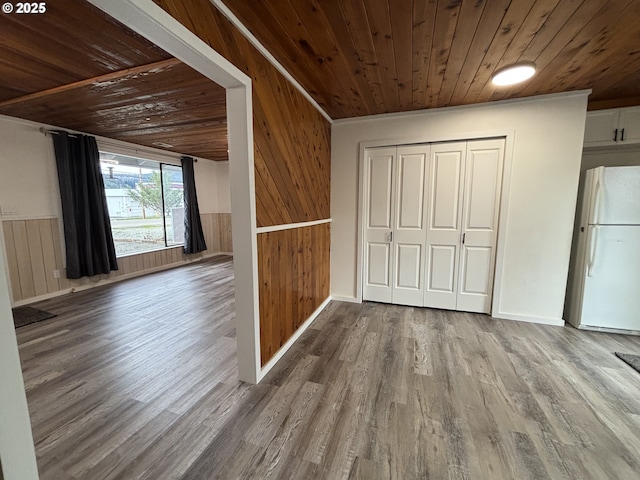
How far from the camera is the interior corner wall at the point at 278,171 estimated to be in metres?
1.64

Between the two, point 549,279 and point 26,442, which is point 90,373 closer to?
point 26,442

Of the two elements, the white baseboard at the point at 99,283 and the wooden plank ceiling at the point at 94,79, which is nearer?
the wooden plank ceiling at the point at 94,79

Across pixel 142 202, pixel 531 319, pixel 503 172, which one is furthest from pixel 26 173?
pixel 531 319

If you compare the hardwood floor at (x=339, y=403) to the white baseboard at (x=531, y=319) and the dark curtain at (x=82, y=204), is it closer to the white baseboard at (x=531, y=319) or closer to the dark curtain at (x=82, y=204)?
the white baseboard at (x=531, y=319)

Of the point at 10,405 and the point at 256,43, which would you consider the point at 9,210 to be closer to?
the point at 256,43

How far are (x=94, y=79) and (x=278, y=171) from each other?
187 centimetres

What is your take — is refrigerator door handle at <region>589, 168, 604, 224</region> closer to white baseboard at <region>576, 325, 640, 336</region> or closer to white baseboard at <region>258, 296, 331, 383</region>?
white baseboard at <region>576, 325, 640, 336</region>

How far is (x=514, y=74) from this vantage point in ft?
7.65

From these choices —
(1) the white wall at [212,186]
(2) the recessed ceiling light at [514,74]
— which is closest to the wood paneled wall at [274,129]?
(2) the recessed ceiling light at [514,74]

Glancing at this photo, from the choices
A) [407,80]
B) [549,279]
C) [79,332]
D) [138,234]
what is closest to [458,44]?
[407,80]

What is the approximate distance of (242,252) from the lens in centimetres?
196

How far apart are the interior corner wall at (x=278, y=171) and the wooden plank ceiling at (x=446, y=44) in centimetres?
17

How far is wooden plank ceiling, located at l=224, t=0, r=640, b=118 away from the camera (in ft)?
5.41

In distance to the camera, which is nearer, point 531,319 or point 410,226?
point 531,319
